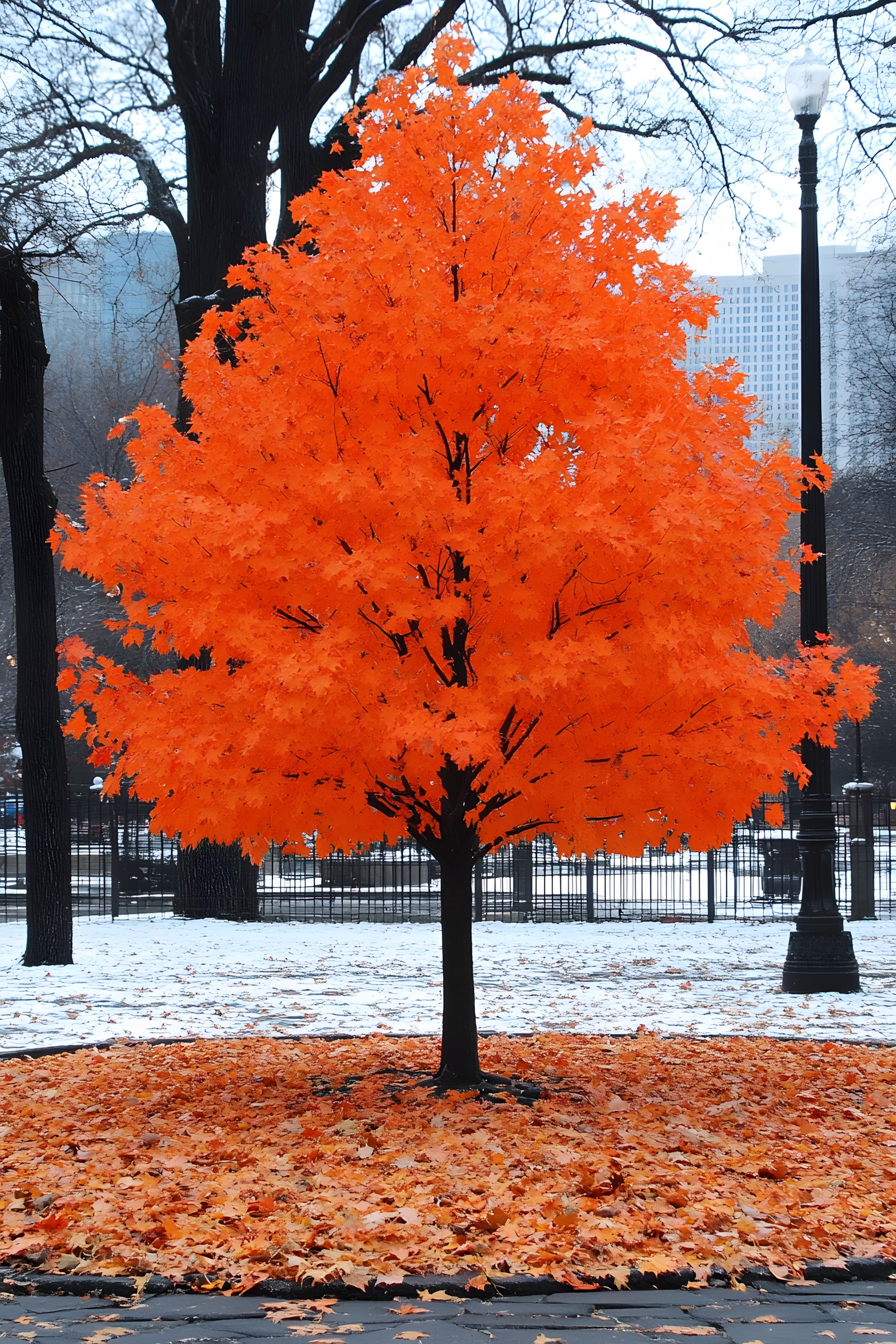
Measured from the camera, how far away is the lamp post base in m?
11.9

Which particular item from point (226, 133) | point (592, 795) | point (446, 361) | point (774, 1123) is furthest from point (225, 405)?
point (226, 133)

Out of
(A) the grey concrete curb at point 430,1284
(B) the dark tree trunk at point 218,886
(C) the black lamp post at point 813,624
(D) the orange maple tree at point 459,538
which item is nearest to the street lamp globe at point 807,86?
(C) the black lamp post at point 813,624

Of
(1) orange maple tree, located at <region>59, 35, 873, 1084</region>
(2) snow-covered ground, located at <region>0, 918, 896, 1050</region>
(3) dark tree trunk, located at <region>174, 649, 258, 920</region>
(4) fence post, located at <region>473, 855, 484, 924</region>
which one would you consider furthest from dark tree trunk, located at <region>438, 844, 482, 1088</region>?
(3) dark tree trunk, located at <region>174, 649, 258, 920</region>

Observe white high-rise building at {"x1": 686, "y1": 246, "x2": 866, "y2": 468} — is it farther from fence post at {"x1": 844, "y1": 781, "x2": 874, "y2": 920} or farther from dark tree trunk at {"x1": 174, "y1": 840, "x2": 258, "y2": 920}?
dark tree trunk at {"x1": 174, "y1": 840, "x2": 258, "y2": 920}

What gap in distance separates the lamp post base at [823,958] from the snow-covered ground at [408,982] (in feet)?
0.53

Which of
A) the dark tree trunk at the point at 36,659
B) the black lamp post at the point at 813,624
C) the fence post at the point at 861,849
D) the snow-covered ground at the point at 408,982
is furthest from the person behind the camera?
the fence post at the point at 861,849

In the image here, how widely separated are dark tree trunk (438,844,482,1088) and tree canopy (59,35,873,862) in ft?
1.69

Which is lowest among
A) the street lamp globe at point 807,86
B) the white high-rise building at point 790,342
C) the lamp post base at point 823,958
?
the lamp post base at point 823,958

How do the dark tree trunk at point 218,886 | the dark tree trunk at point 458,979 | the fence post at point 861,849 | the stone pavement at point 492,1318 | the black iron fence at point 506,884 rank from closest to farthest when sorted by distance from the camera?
the stone pavement at point 492,1318 < the dark tree trunk at point 458,979 < the fence post at point 861,849 < the dark tree trunk at point 218,886 < the black iron fence at point 506,884

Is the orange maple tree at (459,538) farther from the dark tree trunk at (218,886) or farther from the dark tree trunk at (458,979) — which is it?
the dark tree trunk at (218,886)

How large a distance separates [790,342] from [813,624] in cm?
7361

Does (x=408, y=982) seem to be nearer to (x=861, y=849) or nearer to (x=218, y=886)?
(x=218, y=886)

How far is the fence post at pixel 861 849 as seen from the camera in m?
18.6

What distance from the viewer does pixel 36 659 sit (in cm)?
1377
